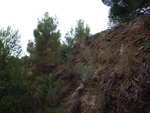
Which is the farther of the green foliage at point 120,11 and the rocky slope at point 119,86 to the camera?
the green foliage at point 120,11

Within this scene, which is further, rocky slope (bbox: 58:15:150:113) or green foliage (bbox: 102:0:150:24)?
green foliage (bbox: 102:0:150:24)

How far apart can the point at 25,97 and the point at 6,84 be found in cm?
66

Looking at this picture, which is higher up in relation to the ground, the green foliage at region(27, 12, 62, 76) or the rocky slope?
the green foliage at region(27, 12, 62, 76)

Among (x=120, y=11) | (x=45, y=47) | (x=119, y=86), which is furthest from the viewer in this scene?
(x=45, y=47)

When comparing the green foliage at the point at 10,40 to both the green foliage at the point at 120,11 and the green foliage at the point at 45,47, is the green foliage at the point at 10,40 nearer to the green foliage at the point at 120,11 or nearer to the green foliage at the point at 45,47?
the green foliage at the point at 45,47

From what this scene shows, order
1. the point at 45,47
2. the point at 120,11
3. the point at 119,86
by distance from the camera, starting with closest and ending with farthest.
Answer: the point at 119,86
the point at 120,11
the point at 45,47

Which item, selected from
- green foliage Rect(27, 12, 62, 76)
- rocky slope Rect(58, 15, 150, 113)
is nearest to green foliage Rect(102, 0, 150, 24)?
rocky slope Rect(58, 15, 150, 113)

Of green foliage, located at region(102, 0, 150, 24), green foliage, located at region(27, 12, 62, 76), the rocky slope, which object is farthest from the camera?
green foliage, located at region(27, 12, 62, 76)

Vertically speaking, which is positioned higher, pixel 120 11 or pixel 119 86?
pixel 120 11

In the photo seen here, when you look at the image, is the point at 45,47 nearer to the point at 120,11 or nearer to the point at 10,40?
the point at 10,40

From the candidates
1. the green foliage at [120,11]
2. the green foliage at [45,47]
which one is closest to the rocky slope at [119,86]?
the green foliage at [120,11]

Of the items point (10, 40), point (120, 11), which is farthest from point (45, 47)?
point (120, 11)

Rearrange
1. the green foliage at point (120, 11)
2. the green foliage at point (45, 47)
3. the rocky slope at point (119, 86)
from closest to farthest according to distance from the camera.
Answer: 1. the rocky slope at point (119, 86)
2. the green foliage at point (120, 11)
3. the green foliage at point (45, 47)

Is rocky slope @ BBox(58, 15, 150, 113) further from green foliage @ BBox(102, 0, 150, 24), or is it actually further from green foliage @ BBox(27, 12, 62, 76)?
green foliage @ BBox(27, 12, 62, 76)
